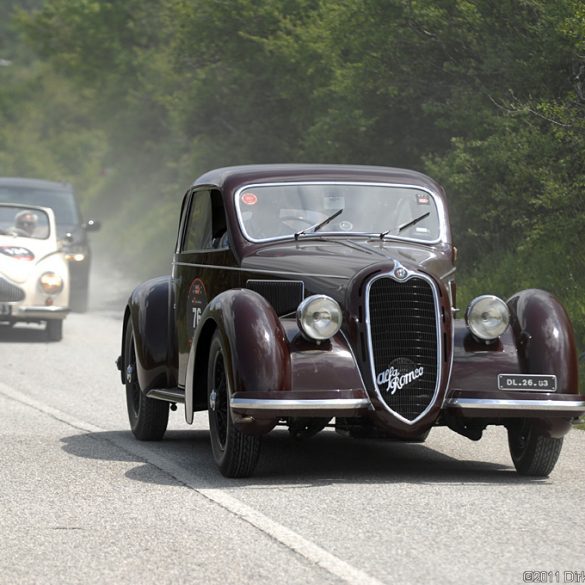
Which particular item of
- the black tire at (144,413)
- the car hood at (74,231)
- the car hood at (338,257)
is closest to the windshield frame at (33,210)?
the car hood at (74,231)

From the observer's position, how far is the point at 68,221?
25672mm

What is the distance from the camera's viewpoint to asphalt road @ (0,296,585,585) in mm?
6301

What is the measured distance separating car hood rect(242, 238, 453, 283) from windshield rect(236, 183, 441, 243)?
13cm

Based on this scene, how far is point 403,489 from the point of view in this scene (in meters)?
8.37

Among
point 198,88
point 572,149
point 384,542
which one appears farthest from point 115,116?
point 384,542

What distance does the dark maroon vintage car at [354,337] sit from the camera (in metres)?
8.53

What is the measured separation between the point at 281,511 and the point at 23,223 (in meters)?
13.8

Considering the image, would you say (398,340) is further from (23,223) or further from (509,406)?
(23,223)

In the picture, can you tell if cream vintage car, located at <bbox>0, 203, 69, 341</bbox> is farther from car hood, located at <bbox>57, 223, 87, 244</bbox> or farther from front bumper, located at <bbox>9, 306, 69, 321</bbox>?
car hood, located at <bbox>57, 223, 87, 244</bbox>

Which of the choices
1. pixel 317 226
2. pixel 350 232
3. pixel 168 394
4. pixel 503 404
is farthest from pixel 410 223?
pixel 168 394

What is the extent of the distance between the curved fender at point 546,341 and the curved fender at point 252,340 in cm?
141

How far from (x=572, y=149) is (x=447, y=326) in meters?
9.82

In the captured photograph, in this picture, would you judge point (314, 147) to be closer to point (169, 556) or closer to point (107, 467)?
point (107, 467)

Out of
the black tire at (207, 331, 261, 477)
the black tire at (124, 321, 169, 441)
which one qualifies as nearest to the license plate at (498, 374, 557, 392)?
the black tire at (207, 331, 261, 477)
